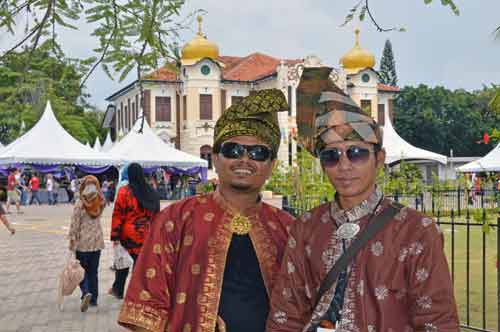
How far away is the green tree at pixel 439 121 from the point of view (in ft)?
196

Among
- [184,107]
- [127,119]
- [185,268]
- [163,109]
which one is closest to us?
[185,268]

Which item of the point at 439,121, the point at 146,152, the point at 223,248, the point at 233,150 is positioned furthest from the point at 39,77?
the point at 439,121

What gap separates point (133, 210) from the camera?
286 inches

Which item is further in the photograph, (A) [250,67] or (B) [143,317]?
(A) [250,67]

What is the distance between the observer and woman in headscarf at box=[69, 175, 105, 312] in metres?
7.84

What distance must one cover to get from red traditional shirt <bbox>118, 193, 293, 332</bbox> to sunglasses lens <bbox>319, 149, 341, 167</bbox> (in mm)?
642

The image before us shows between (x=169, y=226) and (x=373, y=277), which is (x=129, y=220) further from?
Result: (x=373, y=277)

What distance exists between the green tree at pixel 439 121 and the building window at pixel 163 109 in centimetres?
2386

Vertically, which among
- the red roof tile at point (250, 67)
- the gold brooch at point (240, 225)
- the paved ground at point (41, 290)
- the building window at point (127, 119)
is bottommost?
the paved ground at point (41, 290)

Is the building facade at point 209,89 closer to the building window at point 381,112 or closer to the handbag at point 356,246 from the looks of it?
the building window at point 381,112

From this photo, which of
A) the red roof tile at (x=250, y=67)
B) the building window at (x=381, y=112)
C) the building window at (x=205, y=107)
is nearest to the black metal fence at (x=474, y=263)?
the building window at (x=205, y=107)

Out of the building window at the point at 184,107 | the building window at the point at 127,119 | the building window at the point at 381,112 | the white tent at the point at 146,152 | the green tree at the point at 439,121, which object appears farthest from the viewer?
the green tree at the point at 439,121

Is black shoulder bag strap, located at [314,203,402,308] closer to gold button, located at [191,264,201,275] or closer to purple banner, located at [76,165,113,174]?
gold button, located at [191,264,201,275]

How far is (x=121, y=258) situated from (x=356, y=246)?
5.72 meters
